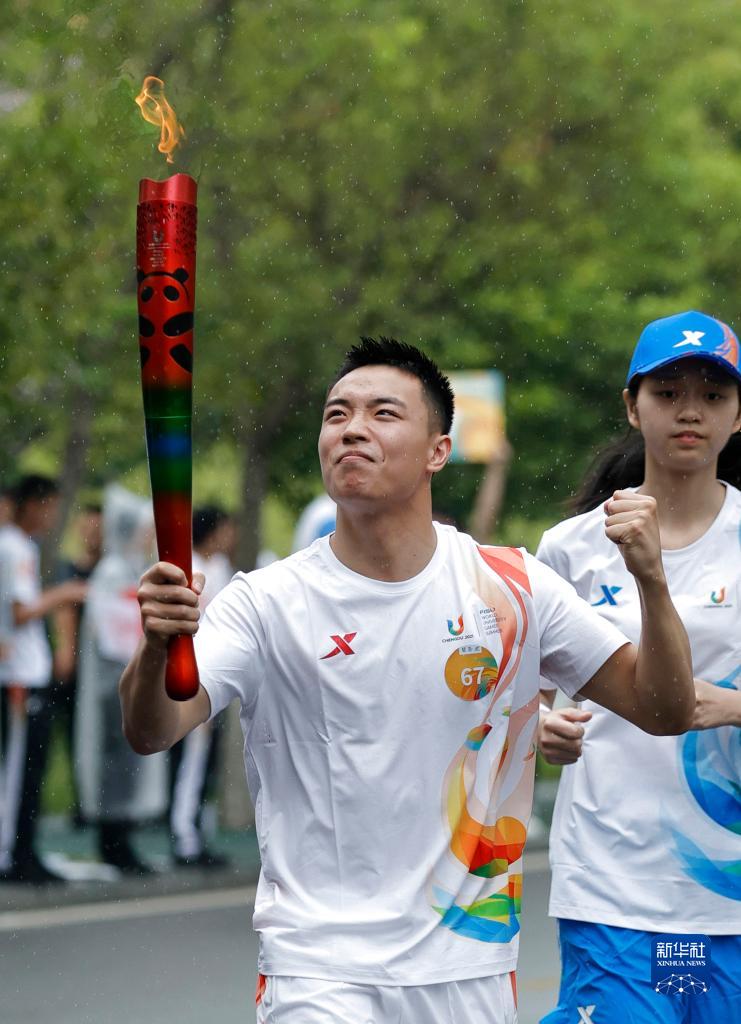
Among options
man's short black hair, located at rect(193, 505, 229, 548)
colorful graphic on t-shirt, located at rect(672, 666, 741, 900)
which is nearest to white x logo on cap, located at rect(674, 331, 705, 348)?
colorful graphic on t-shirt, located at rect(672, 666, 741, 900)

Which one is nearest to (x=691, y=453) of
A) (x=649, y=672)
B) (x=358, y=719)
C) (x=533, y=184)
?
(x=649, y=672)

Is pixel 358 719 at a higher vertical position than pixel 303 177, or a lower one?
lower

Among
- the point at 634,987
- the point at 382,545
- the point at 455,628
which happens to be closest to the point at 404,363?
the point at 382,545

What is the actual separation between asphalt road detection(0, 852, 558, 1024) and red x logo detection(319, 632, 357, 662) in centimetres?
379

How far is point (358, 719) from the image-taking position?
10.8ft

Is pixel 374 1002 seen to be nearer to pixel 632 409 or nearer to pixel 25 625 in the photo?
pixel 632 409

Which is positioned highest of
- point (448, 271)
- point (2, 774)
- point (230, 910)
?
point (448, 271)

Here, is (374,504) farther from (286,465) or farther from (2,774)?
(286,465)

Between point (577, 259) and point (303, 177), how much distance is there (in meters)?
2.48

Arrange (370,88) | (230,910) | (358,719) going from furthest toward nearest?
1. (370,88)
2. (230,910)
3. (358,719)

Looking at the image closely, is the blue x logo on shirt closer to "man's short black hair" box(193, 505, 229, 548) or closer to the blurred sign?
"man's short black hair" box(193, 505, 229, 548)

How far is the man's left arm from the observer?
3.21 m

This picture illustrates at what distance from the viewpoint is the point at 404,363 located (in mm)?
3545

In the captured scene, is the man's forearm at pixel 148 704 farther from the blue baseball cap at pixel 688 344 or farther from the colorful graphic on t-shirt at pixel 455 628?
the blue baseball cap at pixel 688 344
